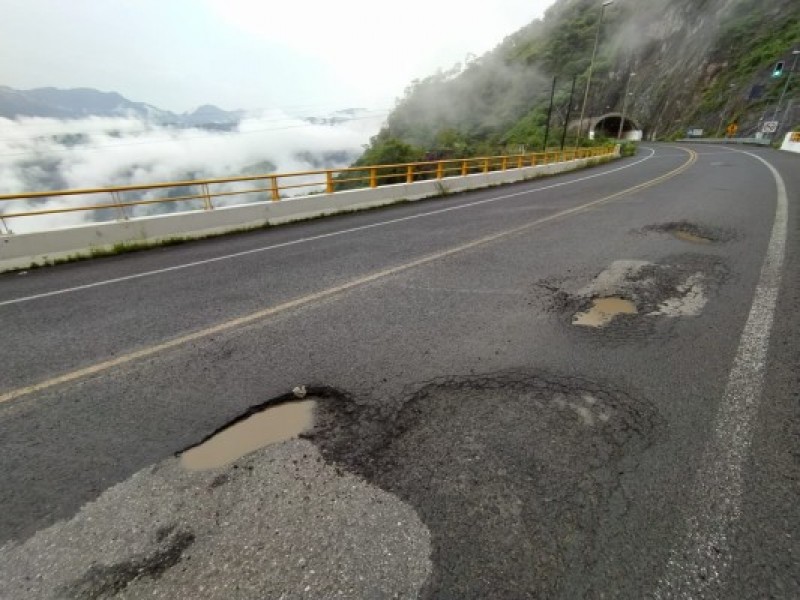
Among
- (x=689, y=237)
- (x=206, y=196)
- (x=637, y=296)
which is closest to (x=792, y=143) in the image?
(x=689, y=237)

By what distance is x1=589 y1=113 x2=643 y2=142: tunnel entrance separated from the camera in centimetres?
7450

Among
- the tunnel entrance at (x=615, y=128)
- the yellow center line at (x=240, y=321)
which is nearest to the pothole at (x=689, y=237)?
the yellow center line at (x=240, y=321)

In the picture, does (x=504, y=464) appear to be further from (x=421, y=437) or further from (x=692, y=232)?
(x=692, y=232)

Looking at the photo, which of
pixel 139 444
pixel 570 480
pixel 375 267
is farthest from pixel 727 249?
pixel 139 444

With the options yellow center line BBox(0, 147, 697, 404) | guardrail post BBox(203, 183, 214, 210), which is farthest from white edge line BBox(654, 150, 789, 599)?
guardrail post BBox(203, 183, 214, 210)

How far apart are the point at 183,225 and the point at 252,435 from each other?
8.64 meters

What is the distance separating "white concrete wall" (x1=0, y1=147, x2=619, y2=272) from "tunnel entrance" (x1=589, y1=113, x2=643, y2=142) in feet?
237

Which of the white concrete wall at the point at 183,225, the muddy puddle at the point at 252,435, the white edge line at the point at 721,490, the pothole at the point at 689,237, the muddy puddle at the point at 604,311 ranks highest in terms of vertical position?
the white edge line at the point at 721,490

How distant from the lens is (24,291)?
630cm

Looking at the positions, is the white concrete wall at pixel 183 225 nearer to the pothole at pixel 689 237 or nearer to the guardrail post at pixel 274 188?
the guardrail post at pixel 274 188

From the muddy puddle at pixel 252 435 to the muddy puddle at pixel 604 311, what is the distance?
2.84m

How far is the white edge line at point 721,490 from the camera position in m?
1.71

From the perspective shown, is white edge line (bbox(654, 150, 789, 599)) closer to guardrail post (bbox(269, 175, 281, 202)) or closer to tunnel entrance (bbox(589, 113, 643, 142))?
guardrail post (bbox(269, 175, 281, 202))

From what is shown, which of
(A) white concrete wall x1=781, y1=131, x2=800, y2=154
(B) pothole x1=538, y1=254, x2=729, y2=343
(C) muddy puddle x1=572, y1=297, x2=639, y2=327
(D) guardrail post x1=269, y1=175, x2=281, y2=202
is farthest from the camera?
(A) white concrete wall x1=781, y1=131, x2=800, y2=154
